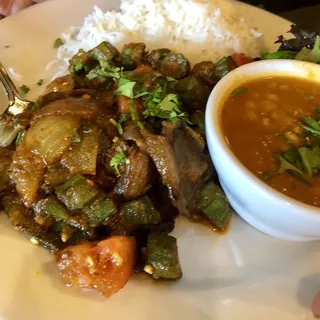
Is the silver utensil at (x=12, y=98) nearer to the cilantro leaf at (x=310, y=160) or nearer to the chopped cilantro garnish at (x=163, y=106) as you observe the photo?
the chopped cilantro garnish at (x=163, y=106)

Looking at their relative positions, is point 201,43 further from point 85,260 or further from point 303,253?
point 85,260

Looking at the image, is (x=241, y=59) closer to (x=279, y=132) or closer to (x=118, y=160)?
(x=279, y=132)

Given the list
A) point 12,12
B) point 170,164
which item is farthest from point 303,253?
point 12,12

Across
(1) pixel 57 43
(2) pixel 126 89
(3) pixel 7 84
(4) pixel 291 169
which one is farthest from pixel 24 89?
(4) pixel 291 169

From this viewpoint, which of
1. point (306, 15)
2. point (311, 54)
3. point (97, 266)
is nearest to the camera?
point (97, 266)

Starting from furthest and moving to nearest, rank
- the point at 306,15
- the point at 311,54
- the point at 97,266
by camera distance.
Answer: the point at 306,15, the point at 311,54, the point at 97,266

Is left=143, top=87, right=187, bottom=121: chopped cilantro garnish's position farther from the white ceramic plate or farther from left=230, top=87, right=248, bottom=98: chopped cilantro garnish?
the white ceramic plate
